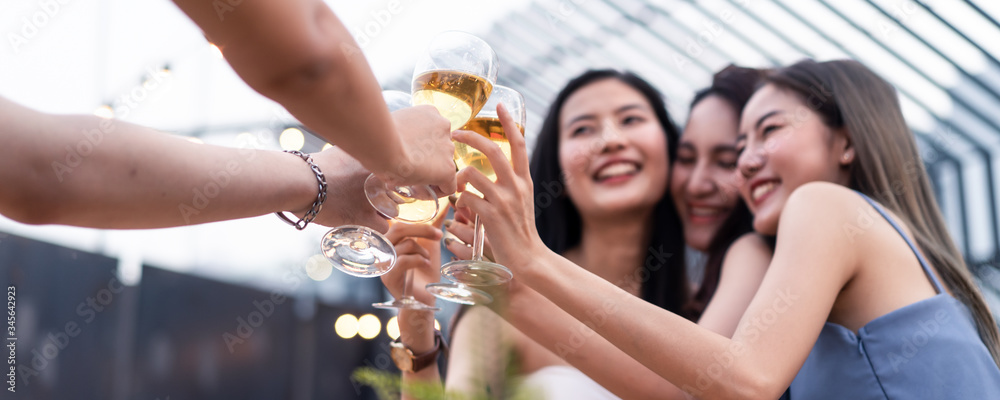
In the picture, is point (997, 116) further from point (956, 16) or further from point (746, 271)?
point (746, 271)

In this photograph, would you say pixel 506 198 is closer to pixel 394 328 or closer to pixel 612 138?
pixel 612 138

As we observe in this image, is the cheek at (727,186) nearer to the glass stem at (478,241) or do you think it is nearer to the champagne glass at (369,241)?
the glass stem at (478,241)

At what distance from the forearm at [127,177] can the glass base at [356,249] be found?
0.08m

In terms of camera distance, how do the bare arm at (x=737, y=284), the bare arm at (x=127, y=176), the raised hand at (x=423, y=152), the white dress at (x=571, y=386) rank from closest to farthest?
the bare arm at (x=127, y=176) < the raised hand at (x=423, y=152) < the bare arm at (x=737, y=284) < the white dress at (x=571, y=386)

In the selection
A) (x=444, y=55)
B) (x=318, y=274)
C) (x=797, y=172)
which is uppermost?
(x=444, y=55)

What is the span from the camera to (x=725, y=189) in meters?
2.26

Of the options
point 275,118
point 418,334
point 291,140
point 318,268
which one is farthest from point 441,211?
point 318,268

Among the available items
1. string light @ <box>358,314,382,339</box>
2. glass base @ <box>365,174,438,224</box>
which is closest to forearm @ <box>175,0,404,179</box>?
glass base @ <box>365,174,438,224</box>

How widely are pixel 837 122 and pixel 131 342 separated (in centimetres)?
437

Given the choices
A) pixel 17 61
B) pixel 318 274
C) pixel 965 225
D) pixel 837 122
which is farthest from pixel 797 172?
pixel 965 225

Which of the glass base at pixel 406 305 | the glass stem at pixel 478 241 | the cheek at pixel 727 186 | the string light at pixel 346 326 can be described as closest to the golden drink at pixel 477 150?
the glass stem at pixel 478 241

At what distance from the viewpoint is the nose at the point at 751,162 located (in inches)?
73.5

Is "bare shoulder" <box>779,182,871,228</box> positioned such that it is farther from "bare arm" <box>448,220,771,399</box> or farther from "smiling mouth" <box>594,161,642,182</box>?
"smiling mouth" <box>594,161,642,182</box>

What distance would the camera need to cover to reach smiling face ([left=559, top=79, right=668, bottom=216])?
226 cm
